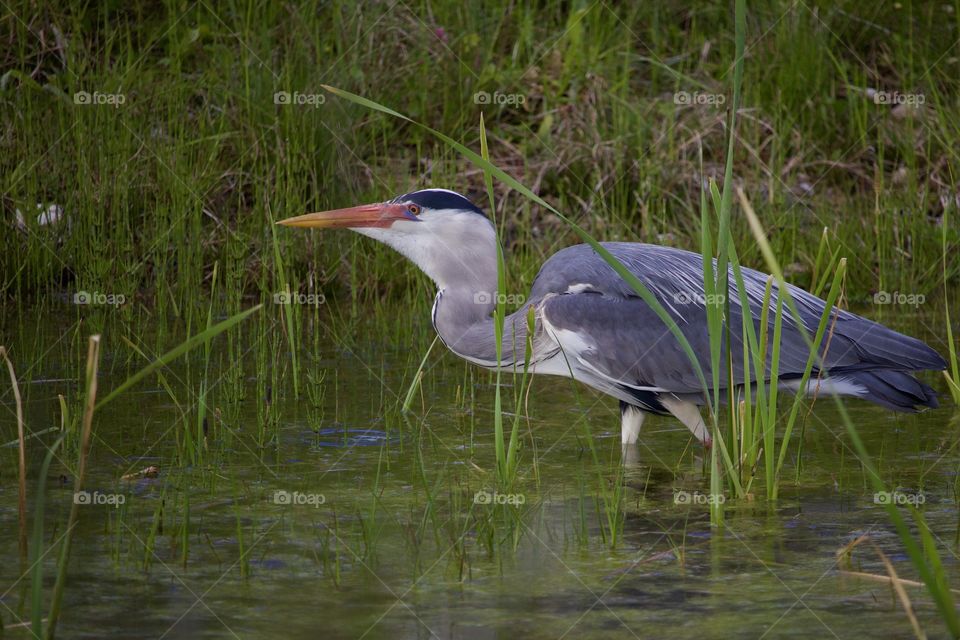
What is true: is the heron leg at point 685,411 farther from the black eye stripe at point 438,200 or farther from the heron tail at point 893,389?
the black eye stripe at point 438,200

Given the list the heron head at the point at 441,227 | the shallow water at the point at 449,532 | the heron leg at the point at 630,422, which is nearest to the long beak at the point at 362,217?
the heron head at the point at 441,227

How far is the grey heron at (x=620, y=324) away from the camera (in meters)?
4.72

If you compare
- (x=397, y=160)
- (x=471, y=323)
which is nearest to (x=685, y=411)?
(x=471, y=323)

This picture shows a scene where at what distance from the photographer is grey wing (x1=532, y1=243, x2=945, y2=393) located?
4.73 meters

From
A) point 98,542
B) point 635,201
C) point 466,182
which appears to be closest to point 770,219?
point 635,201

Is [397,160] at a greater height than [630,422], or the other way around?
[397,160]

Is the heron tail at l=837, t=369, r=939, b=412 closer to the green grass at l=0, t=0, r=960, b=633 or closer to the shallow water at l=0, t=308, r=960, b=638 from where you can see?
the shallow water at l=0, t=308, r=960, b=638

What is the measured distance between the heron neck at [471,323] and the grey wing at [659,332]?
8.7 inches

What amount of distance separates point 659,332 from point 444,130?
443cm

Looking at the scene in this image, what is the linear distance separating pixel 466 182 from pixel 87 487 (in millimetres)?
4974

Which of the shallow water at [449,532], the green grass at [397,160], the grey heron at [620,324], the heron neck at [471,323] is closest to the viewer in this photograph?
the shallow water at [449,532]

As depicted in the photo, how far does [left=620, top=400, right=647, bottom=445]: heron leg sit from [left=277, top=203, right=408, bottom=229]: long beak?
116cm

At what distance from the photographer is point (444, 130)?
905cm

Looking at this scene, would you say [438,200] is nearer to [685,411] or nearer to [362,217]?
[362,217]
